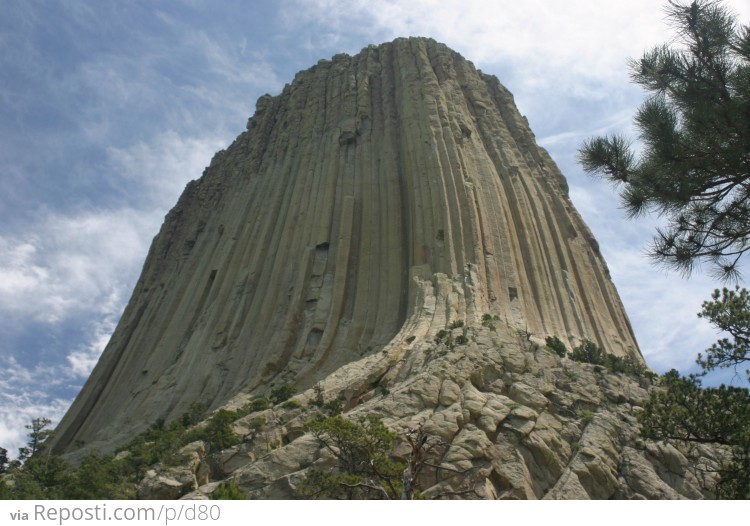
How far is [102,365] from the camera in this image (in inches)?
1881

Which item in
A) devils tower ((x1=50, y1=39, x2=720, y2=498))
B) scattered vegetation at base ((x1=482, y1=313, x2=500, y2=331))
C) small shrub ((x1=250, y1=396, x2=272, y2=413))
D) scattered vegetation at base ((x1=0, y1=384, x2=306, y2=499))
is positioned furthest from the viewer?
devils tower ((x1=50, y1=39, x2=720, y2=498))

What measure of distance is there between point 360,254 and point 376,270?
1.63 m

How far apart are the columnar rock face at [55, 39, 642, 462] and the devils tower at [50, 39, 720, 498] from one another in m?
0.11

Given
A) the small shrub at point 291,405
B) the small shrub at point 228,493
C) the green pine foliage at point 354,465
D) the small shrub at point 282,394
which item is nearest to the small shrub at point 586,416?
the green pine foliage at point 354,465

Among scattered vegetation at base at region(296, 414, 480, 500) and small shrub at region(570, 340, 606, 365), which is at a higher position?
small shrub at region(570, 340, 606, 365)

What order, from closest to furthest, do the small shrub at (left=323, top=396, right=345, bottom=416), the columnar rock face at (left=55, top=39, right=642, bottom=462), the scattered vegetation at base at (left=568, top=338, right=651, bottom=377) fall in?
the small shrub at (left=323, top=396, right=345, bottom=416)
the scattered vegetation at base at (left=568, top=338, right=651, bottom=377)
the columnar rock face at (left=55, top=39, right=642, bottom=462)

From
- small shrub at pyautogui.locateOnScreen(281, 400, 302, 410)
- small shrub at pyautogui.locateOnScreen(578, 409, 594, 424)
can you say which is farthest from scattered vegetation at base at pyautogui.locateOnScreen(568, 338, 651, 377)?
small shrub at pyautogui.locateOnScreen(281, 400, 302, 410)

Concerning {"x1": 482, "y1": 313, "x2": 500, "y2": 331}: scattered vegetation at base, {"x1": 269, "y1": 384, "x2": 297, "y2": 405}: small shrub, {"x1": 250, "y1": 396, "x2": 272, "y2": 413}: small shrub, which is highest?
{"x1": 482, "y1": 313, "x2": 500, "y2": 331}: scattered vegetation at base

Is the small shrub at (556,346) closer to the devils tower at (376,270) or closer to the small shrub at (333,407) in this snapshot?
the devils tower at (376,270)

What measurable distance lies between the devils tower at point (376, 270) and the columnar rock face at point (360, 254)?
114 mm

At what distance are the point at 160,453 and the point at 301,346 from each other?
1072 centimetres

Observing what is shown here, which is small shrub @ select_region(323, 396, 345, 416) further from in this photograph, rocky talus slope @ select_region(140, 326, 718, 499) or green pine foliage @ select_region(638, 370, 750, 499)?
green pine foliage @ select_region(638, 370, 750, 499)

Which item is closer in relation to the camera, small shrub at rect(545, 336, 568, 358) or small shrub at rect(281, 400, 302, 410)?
small shrub at rect(281, 400, 302, 410)

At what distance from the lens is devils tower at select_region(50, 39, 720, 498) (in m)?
28.9
